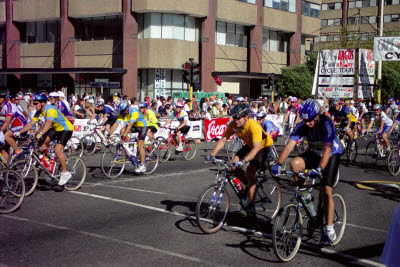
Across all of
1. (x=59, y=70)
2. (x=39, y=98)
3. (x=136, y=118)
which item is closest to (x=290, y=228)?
(x=39, y=98)

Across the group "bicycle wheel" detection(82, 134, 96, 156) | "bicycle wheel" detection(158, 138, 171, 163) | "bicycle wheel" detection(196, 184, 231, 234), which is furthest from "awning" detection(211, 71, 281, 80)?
"bicycle wheel" detection(196, 184, 231, 234)

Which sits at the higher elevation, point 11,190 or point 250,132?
point 250,132

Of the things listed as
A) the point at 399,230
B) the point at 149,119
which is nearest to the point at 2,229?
the point at 399,230

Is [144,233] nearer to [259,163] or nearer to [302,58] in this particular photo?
[259,163]

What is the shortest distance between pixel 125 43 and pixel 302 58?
2270cm

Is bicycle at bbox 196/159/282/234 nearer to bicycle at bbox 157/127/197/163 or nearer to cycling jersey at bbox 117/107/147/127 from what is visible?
cycling jersey at bbox 117/107/147/127

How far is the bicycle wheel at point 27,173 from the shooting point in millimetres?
9242

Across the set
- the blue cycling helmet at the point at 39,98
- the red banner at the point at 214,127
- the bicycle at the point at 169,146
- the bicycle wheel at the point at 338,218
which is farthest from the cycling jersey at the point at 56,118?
the red banner at the point at 214,127

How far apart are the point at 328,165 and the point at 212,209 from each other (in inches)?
73.4

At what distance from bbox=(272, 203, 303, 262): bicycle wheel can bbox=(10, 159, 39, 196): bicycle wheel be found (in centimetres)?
551

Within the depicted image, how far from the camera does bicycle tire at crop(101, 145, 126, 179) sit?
11752 mm

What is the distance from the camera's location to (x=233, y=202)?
29.6ft

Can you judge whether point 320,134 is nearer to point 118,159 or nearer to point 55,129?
point 55,129

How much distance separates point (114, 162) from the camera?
11.8 m
